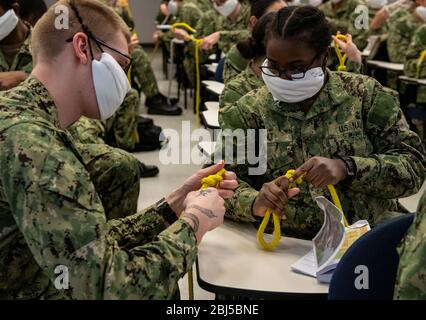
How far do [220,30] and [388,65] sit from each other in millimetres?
1739

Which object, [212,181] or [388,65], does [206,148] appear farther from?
[388,65]

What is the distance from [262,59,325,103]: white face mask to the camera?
73.2 inches

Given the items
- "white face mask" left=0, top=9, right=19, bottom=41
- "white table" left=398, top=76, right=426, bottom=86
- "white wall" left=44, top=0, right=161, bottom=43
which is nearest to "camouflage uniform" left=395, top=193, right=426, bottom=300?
"white face mask" left=0, top=9, right=19, bottom=41

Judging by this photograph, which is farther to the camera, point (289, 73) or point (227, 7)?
point (227, 7)

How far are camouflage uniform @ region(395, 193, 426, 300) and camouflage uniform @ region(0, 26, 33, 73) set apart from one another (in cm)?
247

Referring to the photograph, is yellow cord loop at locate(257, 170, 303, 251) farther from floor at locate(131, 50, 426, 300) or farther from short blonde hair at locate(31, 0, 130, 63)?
floor at locate(131, 50, 426, 300)

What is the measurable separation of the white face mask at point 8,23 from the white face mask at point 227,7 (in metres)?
3.23

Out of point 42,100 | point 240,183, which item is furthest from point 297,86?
point 42,100

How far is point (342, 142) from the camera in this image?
6.26ft
